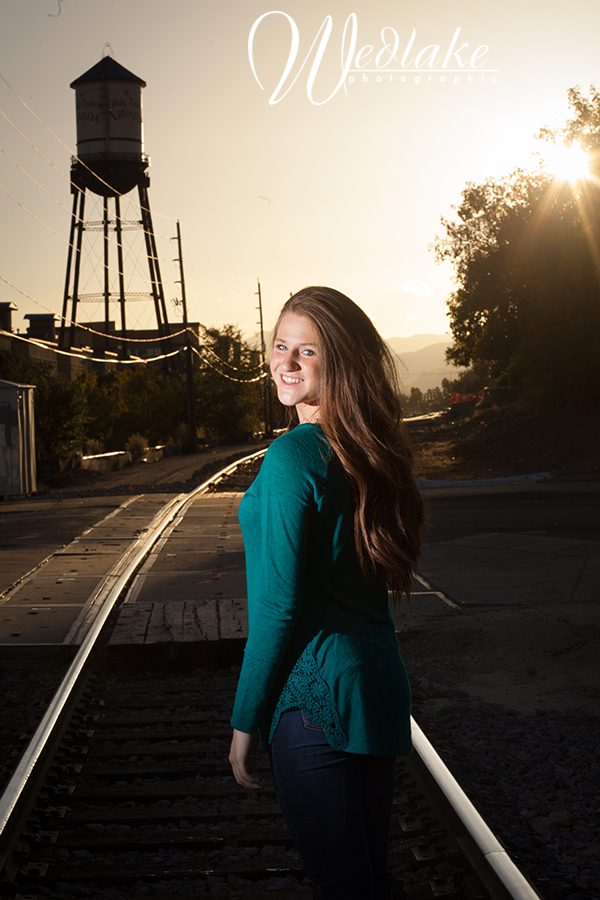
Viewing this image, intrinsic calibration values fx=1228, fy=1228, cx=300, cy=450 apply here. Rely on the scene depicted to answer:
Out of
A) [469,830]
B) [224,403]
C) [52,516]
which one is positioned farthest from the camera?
[224,403]

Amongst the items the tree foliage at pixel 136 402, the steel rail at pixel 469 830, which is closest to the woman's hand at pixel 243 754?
the steel rail at pixel 469 830

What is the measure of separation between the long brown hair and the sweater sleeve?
0.42ft

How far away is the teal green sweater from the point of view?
256cm

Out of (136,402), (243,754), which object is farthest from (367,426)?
(136,402)

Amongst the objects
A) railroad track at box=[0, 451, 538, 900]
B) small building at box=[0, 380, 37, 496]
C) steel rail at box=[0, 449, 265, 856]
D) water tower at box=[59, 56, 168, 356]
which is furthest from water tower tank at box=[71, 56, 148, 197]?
railroad track at box=[0, 451, 538, 900]

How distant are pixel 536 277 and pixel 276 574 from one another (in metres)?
36.6

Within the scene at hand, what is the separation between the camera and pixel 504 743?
6.51m

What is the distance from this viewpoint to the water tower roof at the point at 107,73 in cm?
6016

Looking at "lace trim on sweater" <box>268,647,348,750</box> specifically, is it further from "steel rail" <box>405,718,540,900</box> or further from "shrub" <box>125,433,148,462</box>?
"shrub" <box>125,433,148,462</box>

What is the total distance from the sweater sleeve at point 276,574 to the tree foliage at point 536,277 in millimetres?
34166

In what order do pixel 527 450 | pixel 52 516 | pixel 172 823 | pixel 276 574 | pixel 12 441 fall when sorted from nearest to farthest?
1. pixel 276 574
2. pixel 172 823
3. pixel 52 516
4. pixel 12 441
5. pixel 527 450

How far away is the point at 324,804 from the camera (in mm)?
2602

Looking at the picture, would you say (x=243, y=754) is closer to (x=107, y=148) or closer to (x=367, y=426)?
(x=367, y=426)

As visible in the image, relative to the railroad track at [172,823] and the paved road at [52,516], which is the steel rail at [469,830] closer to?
the railroad track at [172,823]
